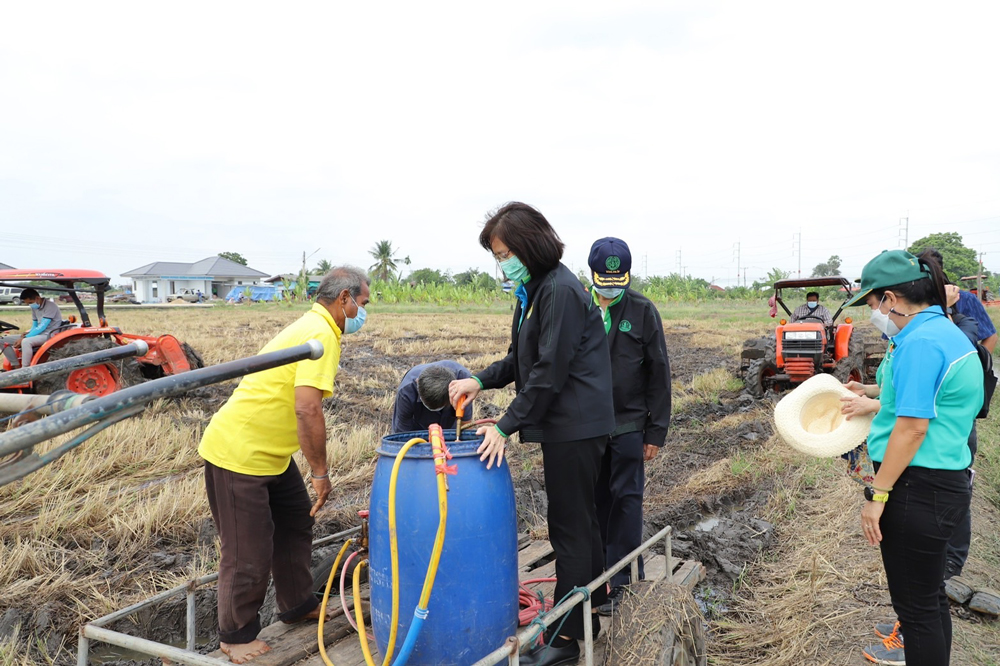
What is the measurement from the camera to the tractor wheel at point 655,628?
2773 mm

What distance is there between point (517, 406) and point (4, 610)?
136 inches

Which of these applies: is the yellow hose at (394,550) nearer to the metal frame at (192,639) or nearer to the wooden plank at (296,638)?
the metal frame at (192,639)

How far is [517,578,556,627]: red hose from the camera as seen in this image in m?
2.94

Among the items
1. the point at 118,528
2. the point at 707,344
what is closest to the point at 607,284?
the point at 118,528

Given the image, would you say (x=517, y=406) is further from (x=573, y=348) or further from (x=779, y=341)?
(x=779, y=341)

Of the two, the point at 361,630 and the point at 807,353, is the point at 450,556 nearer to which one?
the point at 361,630

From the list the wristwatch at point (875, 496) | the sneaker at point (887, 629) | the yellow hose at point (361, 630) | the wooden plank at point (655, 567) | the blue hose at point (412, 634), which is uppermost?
the wristwatch at point (875, 496)

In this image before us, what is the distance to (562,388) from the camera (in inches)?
108

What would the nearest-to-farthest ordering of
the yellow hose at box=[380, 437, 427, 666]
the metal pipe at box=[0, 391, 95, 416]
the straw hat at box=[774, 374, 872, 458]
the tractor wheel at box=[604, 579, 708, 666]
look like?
1. the metal pipe at box=[0, 391, 95, 416]
2. the yellow hose at box=[380, 437, 427, 666]
3. the tractor wheel at box=[604, 579, 708, 666]
4. the straw hat at box=[774, 374, 872, 458]

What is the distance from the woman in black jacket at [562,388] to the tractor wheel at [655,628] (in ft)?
0.61

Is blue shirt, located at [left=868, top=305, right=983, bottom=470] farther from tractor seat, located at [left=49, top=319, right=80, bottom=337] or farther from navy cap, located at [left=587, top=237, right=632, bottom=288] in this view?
tractor seat, located at [left=49, top=319, right=80, bottom=337]

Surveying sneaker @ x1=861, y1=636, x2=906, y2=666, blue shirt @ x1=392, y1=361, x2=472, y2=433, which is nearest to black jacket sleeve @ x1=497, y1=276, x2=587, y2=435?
blue shirt @ x1=392, y1=361, x2=472, y2=433

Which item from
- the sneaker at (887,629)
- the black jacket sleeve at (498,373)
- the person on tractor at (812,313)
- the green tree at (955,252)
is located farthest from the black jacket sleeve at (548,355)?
the green tree at (955,252)

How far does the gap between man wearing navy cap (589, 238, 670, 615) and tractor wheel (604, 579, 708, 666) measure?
398 millimetres
